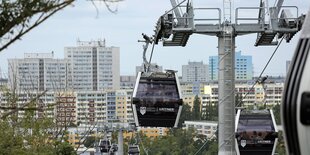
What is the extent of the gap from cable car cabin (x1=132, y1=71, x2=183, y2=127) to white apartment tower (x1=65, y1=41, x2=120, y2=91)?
257 ft

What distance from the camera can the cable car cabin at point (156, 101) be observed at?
60.9 feet

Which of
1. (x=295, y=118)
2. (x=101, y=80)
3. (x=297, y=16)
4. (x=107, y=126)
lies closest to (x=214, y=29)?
(x=297, y=16)

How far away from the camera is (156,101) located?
61.6ft

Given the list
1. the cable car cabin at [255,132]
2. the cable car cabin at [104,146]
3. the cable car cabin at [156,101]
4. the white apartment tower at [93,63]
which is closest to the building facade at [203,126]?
the white apartment tower at [93,63]

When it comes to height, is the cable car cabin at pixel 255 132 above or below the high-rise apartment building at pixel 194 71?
below

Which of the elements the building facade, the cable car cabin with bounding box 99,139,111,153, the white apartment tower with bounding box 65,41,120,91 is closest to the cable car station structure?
the cable car cabin with bounding box 99,139,111,153

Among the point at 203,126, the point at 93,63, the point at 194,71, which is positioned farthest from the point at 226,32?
the point at 194,71

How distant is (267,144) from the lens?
20406 mm

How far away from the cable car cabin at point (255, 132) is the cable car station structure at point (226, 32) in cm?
319

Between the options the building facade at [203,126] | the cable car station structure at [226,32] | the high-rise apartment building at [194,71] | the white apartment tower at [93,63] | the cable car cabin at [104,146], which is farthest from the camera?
the high-rise apartment building at [194,71]

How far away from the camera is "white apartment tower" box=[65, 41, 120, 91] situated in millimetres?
100637

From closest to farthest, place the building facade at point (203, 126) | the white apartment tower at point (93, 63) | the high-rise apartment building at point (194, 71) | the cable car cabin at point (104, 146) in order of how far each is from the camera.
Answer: the cable car cabin at point (104, 146) → the building facade at point (203, 126) → the white apartment tower at point (93, 63) → the high-rise apartment building at point (194, 71)

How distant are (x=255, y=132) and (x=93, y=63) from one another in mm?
84935

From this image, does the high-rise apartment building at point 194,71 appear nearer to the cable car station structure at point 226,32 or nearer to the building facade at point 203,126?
the building facade at point 203,126
